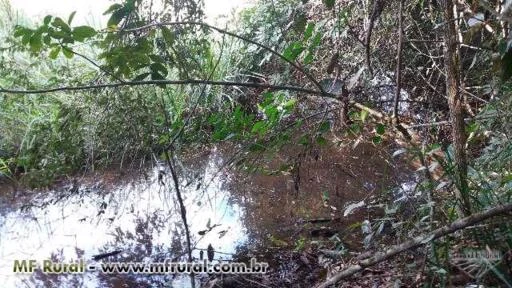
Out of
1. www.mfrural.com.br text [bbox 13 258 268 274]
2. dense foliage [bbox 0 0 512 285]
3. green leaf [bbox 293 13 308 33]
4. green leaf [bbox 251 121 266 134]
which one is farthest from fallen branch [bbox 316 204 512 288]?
green leaf [bbox 293 13 308 33]

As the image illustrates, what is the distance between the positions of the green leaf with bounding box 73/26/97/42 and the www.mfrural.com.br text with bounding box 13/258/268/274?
3.23 feet

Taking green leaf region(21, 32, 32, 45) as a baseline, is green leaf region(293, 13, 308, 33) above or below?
Answer: above

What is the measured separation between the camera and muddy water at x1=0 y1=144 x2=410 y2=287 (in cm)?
200

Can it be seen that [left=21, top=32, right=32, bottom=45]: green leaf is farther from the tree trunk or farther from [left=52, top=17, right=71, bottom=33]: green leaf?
the tree trunk

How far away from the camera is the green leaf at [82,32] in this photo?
1.21 meters

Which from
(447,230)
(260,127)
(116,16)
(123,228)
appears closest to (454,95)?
(447,230)

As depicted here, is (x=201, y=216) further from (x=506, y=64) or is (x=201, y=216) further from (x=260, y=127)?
(x=506, y=64)

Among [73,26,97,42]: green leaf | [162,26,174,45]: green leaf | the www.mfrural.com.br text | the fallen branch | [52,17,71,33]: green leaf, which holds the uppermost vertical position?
[162,26,174,45]: green leaf

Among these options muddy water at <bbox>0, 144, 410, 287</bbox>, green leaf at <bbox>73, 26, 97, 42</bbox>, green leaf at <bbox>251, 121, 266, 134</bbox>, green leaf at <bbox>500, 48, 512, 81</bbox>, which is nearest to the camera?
green leaf at <bbox>500, 48, 512, 81</bbox>

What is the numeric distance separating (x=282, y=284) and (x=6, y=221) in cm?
164

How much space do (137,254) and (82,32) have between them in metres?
1.20

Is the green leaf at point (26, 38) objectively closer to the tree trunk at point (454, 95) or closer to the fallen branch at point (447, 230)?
the fallen branch at point (447, 230)

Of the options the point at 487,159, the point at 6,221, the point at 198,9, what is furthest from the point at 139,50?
the point at 6,221

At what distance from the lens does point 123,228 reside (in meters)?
2.34
